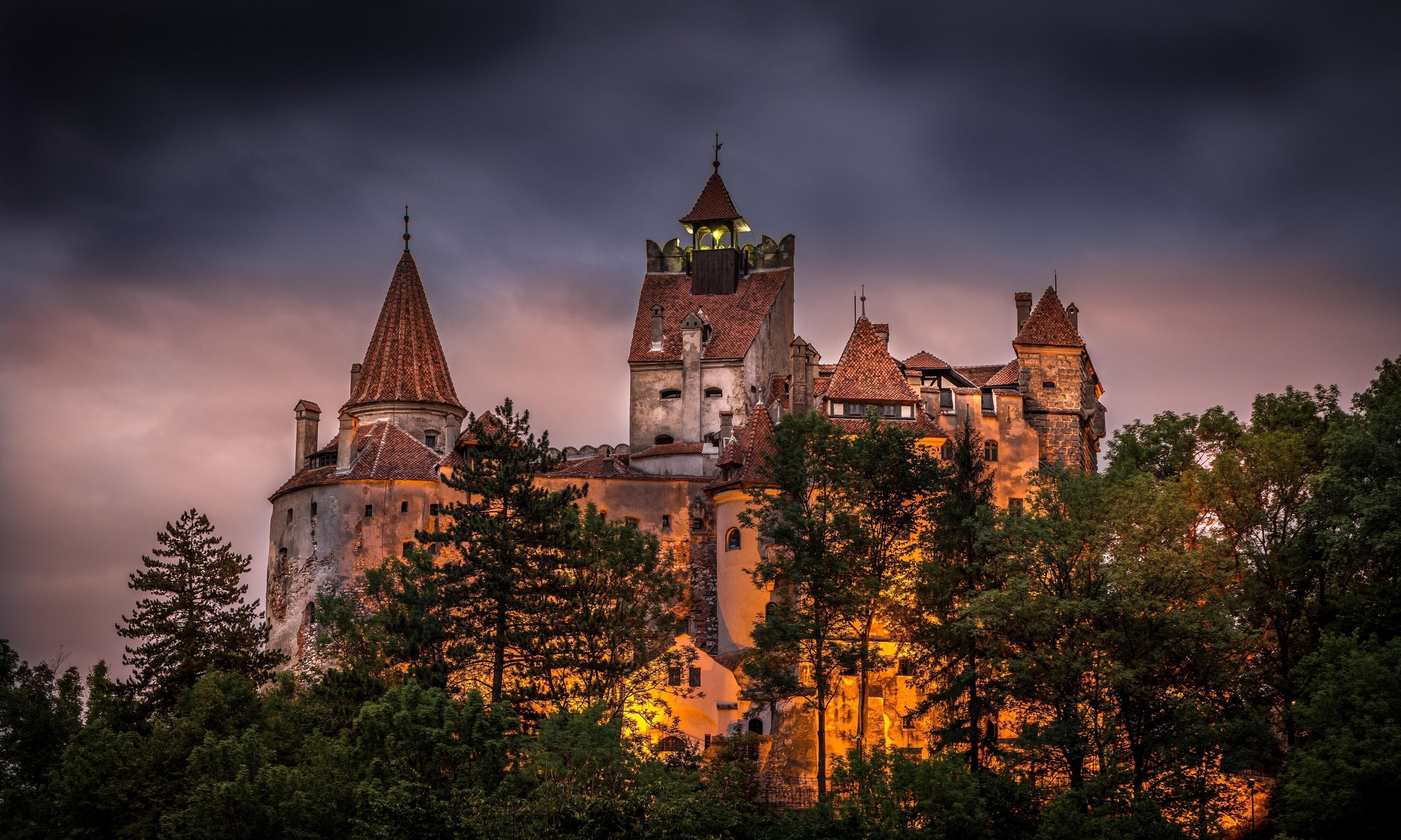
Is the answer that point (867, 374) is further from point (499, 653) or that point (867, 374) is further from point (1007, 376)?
point (499, 653)

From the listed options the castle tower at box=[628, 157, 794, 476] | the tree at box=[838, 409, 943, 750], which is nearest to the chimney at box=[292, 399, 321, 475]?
the castle tower at box=[628, 157, 794, 476]

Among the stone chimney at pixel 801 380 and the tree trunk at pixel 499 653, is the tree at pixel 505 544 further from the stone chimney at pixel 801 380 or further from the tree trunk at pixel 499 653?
the stone chimney at pixel 801 380

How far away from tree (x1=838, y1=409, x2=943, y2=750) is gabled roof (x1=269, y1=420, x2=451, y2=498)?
20.8 m

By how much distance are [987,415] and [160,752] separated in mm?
35646

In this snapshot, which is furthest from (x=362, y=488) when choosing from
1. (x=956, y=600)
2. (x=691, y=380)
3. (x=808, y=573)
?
(x=956, y=600)

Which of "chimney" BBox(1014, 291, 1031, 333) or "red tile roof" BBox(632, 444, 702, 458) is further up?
"chimney" BBox(1014, 291, 1031, 333)

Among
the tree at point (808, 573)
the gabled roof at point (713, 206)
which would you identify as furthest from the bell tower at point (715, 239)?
the tree at point (808, 573)

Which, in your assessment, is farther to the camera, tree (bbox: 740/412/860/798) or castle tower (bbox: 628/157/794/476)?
castle tower (bbox: 628/157/794/476)

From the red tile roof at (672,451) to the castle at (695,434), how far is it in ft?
0.34

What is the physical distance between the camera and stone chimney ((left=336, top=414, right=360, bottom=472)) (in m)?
76.0

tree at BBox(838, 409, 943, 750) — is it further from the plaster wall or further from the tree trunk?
the tree trunk

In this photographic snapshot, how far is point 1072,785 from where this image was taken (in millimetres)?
53031

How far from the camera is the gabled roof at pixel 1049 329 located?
78.2 m

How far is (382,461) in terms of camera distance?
75.9 metres
